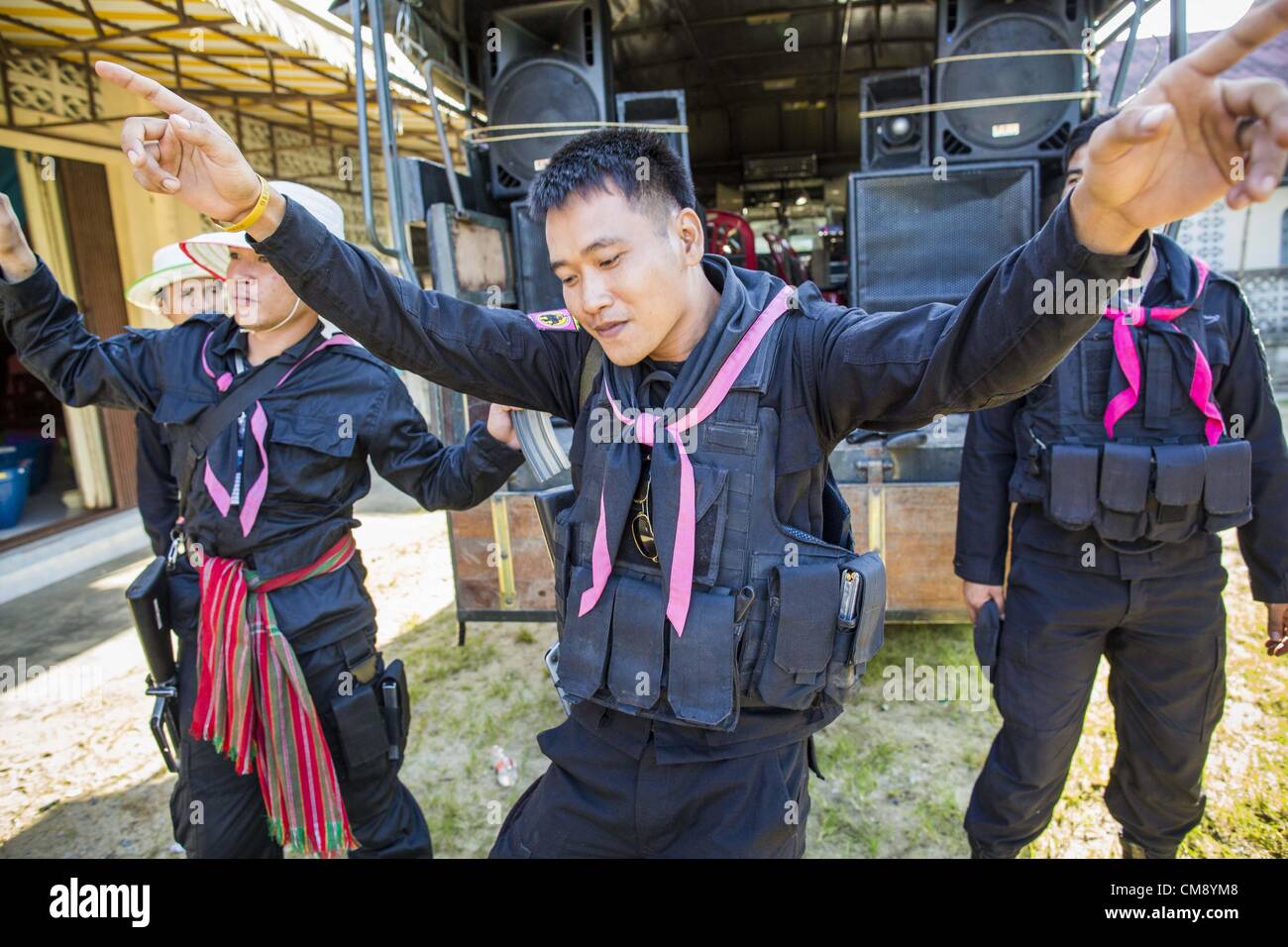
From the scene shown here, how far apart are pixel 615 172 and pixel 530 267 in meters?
2.75

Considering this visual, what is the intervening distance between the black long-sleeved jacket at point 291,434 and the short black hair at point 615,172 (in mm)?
828

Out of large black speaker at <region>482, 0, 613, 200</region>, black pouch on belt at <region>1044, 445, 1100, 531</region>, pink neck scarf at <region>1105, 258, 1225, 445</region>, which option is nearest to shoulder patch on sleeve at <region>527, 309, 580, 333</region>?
black pouch on belt at <region>1044, 445, 1100, 531</region>

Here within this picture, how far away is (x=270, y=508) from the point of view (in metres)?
2.18

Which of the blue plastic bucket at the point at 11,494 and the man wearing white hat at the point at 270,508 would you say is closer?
the man wearing white hat at the point at 270,508

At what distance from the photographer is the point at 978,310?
1.18 metres

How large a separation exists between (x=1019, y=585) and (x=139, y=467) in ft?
9.76

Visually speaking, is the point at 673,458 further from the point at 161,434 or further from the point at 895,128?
the point at 895,128

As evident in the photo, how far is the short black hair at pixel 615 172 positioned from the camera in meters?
1.43

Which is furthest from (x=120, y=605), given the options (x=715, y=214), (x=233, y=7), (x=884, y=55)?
(x=884, y=55)

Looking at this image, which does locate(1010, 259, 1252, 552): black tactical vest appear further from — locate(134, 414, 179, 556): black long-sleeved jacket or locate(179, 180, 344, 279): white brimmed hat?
locate(134, 414, 179, 556): black long-sleeved jacket

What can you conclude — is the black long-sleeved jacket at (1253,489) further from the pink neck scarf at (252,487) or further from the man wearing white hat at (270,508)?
the pink neck scarf at (252,487)

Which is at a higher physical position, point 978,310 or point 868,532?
point 978,310

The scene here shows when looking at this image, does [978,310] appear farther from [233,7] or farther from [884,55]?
[884,55]

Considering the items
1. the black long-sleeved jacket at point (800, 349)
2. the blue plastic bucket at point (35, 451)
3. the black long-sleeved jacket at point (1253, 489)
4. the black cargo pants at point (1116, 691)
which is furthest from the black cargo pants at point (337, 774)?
the blue plastic bucket at point (35, 451)
